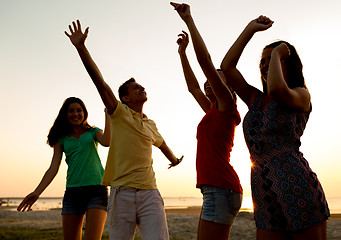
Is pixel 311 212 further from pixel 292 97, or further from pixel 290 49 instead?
pixel 290 49

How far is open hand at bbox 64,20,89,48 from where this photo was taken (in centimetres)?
378

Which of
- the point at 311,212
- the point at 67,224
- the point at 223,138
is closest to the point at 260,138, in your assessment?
the point at 311,212

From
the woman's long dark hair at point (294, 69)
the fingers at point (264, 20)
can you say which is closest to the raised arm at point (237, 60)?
the fingers at point (264, 20)

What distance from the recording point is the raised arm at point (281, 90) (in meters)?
2.33

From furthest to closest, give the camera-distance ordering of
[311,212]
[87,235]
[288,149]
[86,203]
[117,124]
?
1. [86,203]
2. [87,235]
3. [117,124]
4. [288,149]
5. [311,212]

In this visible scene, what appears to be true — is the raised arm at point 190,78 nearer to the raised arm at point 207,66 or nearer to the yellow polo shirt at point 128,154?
the yellow polo shirt at point 128,154

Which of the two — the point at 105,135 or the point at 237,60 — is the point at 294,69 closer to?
the point at 237,60

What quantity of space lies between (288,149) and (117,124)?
2.08m

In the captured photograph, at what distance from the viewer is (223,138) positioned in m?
3.40

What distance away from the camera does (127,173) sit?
374cm

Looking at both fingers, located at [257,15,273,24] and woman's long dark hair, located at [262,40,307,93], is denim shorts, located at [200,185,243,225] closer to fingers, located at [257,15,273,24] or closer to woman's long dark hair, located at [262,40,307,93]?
woman's long dark hair, located at [262,40,307,93]

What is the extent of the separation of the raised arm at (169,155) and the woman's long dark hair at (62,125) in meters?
1.16

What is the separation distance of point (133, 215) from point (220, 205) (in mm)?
973

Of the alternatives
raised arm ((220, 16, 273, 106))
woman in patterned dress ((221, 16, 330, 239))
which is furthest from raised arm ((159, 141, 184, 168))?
woman in patterned dress ((221, 16, 330, 239))
